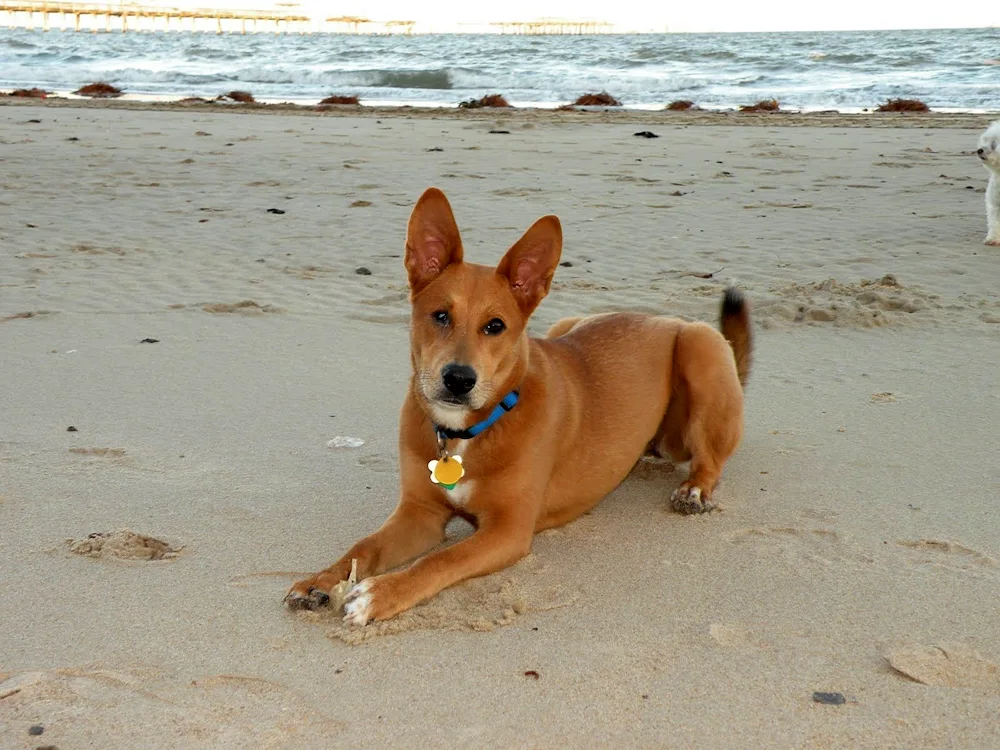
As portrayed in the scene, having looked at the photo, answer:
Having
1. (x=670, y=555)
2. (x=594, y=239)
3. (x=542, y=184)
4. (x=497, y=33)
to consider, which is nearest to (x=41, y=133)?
(x=542, y=184)

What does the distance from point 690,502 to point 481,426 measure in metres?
0.97

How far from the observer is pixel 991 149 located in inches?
358

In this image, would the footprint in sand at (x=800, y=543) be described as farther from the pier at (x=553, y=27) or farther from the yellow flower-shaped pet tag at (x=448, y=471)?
the pier at (x=553, y=27)

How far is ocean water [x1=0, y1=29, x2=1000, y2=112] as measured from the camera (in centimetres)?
2516

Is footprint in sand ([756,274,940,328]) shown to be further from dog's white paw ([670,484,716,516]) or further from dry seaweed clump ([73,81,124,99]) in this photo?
dry seaweed clump ([73,81,124,99])

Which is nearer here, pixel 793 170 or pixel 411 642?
pixel 411 642

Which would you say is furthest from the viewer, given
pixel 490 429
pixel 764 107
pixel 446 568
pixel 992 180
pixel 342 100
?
pixel 342 100

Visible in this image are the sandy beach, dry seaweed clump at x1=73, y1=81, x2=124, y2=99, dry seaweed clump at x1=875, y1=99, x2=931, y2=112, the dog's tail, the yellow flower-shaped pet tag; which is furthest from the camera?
dry seaweed clump at x1=73, y1=81, x2=124, y2=99

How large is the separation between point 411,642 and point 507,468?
31.1 inches

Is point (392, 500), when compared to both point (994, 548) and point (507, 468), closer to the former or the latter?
point (507, 468)

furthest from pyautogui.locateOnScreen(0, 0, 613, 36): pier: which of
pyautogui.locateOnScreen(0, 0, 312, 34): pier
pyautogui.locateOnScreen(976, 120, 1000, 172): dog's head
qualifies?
pyautogui.locateOnScreen(976, 120, 1000, 172): dog's head

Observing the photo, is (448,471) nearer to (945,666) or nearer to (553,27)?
(945,666)

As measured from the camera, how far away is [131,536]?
3.66 metres

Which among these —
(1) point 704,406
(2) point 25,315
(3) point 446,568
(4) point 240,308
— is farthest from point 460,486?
(2) point 25,315
